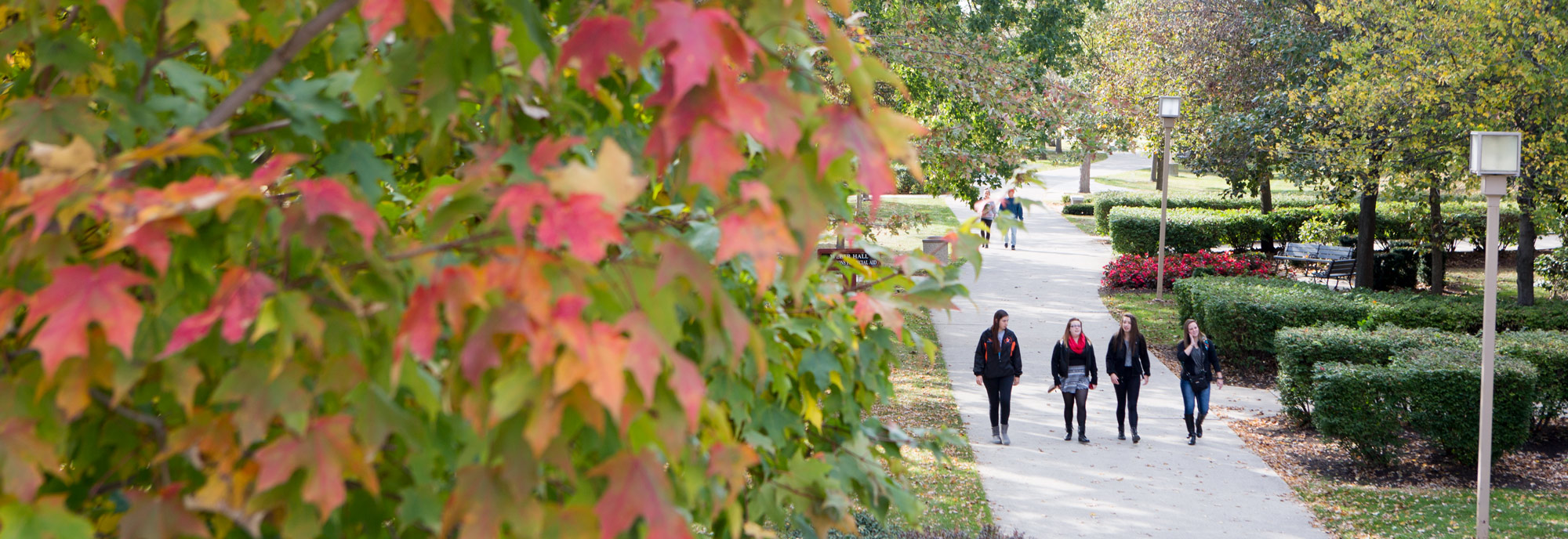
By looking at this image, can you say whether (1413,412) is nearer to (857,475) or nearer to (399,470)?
(857,475)

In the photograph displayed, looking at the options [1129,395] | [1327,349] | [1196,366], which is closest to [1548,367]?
[1327,349]

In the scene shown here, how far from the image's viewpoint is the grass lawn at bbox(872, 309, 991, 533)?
7.98 m

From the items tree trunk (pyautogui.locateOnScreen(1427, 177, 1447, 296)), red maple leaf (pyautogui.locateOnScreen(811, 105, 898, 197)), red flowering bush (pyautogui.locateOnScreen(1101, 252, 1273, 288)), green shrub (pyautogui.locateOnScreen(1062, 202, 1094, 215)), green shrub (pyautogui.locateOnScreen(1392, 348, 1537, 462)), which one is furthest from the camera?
green shrub (pyautogui.locateOnScreen(1062, 202, 1094, 215))

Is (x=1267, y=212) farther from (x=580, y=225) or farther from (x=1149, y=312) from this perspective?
(x=580, y=225)

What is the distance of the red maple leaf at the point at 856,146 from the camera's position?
137 cm

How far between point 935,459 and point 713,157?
4.56 m

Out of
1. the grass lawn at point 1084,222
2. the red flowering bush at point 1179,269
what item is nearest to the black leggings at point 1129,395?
the red flowering bush at point 1179,269

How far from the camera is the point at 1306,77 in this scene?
682 inches

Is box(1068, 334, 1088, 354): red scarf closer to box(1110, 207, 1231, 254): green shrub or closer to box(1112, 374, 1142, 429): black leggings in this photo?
box(1112, 374, 1142, 429): black leggings

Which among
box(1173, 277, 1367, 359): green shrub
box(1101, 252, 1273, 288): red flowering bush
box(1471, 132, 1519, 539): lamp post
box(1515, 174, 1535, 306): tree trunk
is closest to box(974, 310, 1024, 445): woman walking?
box(1471, 132, 1519, 539): lamp post

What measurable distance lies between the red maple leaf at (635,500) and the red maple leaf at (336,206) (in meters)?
0.43

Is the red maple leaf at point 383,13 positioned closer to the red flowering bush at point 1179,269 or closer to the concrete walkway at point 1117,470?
the concrete walkway at point 1117,470

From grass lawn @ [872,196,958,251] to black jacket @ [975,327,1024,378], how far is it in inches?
452

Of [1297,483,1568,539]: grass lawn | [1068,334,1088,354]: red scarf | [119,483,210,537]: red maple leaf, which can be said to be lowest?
[1297,483,1568,539]: grass lawn
